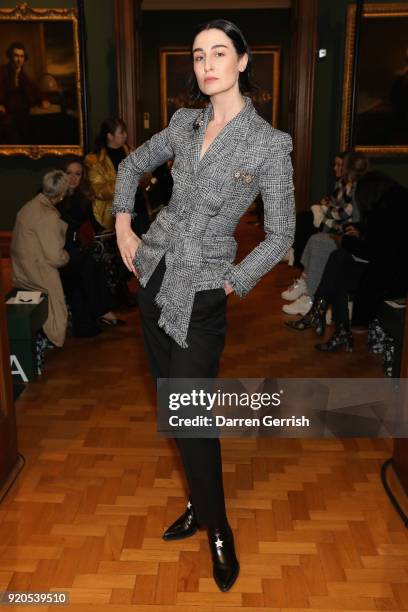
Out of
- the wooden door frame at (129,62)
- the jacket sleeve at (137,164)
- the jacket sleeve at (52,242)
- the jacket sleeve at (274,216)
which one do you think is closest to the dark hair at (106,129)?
the jacket sleeve at (52,242)

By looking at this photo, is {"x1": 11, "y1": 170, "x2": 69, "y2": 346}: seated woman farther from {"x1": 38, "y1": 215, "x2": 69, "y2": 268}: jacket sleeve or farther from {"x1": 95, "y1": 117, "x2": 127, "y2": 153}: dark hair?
{"x1": 95, "y1": 117, "x2": 127, "y2": 153}: dark hair

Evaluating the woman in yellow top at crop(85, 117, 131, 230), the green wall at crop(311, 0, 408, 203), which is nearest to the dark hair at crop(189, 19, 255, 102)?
the woman in yellow top at crop(85, 117, 131, 230)

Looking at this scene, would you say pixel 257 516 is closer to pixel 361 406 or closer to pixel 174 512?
pixel 174 512

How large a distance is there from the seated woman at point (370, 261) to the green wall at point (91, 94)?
4346mm

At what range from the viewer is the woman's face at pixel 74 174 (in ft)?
18.8

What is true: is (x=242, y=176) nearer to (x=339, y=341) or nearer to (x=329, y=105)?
(x=339, y=341)

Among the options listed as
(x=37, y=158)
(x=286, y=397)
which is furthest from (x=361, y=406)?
(x=37, y=158)

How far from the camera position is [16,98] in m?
9.05

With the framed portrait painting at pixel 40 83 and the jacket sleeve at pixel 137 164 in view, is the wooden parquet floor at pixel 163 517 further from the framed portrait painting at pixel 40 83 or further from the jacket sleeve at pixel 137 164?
the framed portrait painting at pixel 40 83

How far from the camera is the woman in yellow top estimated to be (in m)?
6.22

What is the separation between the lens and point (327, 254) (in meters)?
5.93

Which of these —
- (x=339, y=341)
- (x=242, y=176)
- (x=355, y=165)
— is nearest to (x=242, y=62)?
→ (x=242, y=176)

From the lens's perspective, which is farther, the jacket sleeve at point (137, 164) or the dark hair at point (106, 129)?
the dark hair at point (106, 129)

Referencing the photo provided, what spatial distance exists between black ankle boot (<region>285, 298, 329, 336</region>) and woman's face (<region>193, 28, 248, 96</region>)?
11.7ft
